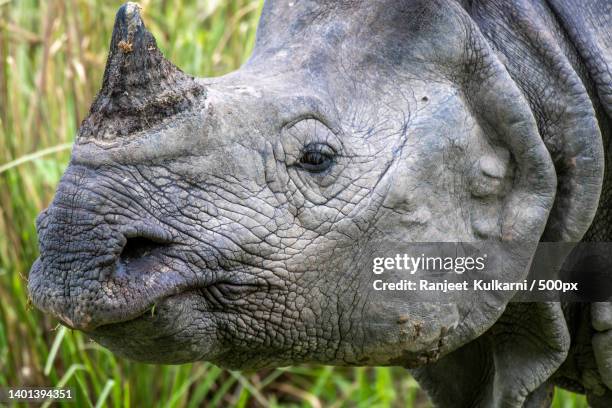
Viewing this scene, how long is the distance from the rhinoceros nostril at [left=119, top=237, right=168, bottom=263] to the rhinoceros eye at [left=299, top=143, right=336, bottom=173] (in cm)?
46

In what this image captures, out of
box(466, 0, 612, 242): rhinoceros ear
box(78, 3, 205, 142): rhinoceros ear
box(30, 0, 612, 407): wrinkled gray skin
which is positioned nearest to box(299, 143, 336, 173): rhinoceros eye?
box(30, 0, 612, 407): wrinkled gray skin

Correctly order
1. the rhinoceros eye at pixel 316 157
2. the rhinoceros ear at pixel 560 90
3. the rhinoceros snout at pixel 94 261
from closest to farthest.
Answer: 1. the rhinoceros snout at pixel 94 261
2. the rhinoceros eye at pixel 316 157
3. the rhinoceros ear at pixel 560 90

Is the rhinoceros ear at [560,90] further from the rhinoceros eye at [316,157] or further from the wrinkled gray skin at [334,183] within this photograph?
the rhinoceros eye at [316,157]

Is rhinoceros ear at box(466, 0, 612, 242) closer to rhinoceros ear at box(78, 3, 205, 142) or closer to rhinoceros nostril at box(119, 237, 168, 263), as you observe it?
rhinoceros ear at box(78, 3, 205, 142)

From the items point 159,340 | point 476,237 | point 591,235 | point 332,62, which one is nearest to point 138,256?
point 159,340

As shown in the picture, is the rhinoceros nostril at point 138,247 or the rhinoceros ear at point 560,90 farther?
the rhinoceros ear at point 560,90

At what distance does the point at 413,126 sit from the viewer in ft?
9.23

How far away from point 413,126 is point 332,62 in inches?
11.2

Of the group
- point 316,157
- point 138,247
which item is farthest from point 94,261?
point 316,157

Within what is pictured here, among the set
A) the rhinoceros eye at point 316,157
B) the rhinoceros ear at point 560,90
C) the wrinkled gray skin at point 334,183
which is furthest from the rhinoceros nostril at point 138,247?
the rhinoceros ear at point 560,90

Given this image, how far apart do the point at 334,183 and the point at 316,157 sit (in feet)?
0.27

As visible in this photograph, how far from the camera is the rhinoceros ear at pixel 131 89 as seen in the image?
2.46 meters


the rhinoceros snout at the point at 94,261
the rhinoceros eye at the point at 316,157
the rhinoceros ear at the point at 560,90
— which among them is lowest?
the rhinoceros snout at the point at 94,261

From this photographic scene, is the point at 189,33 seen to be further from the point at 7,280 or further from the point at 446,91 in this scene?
the point at 446,91
